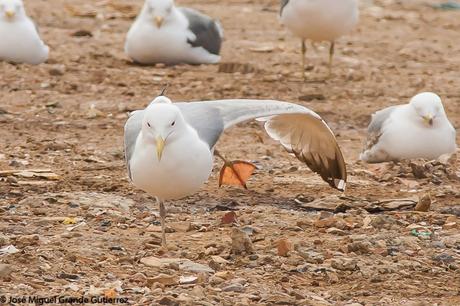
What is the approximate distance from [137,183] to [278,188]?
192 cm

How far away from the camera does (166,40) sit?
42.1 feet

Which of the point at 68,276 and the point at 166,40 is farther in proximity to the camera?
the point at 166,40

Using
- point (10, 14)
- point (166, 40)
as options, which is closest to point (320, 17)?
point (166, 40)

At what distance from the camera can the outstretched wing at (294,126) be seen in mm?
7180

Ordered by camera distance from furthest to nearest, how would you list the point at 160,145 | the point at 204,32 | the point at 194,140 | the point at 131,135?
the point at 204,32 → the point at 131,135 → the point at 194,140 → the point at 160,145

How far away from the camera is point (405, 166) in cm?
902

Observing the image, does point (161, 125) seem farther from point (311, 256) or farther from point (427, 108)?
point (427, 108)

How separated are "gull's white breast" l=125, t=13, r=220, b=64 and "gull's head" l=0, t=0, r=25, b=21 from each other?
108 centimetres

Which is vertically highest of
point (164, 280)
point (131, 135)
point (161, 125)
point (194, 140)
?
point (161, 125)

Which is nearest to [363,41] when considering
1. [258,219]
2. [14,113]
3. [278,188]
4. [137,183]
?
[14,113]

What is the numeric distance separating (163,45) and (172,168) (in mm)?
6458

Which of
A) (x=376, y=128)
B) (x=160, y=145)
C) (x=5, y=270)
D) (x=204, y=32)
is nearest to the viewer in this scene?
(x=5, y=270)

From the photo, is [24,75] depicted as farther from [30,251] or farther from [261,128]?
[30,251]

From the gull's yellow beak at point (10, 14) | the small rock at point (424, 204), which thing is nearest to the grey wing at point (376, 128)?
the small rock at point (424, 204)
